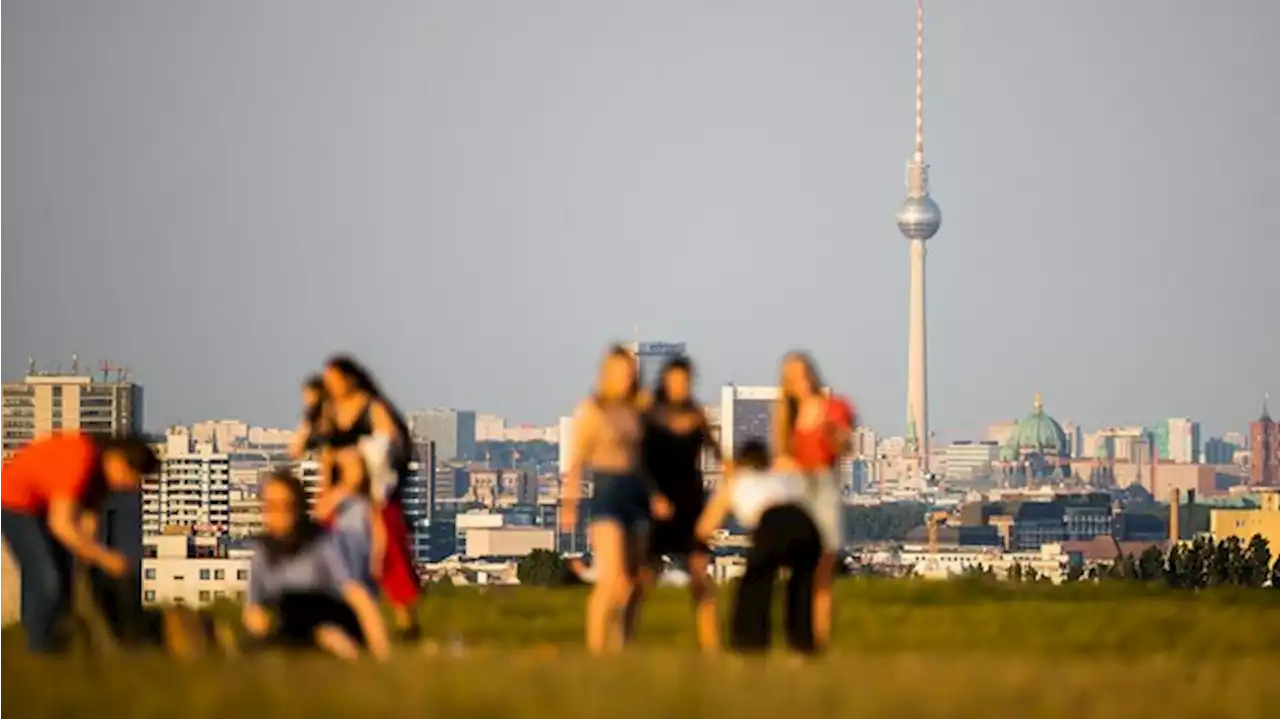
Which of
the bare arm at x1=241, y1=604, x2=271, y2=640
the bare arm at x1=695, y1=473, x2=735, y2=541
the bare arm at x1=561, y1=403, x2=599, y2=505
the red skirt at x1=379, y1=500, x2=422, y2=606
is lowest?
the bare arm at x1=241, y1=604, x2=271, y2=640

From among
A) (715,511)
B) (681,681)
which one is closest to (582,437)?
(715,511)

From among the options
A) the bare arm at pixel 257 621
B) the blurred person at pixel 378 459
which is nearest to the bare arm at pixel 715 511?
the blurred person at pixel 378 459

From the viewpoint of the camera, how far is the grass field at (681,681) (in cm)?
1708

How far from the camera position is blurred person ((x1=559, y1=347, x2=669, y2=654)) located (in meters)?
22.0

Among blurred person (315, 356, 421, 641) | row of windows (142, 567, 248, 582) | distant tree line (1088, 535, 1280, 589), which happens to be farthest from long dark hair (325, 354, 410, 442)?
row of windows (142, 567, 248, 582)

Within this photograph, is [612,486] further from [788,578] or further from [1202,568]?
[1202,568]

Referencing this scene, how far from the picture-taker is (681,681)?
18.3m

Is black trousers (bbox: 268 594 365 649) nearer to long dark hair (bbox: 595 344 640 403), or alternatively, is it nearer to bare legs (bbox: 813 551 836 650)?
long dark hair (bbox: 595 344 640 403)

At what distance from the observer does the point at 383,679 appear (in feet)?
59.7

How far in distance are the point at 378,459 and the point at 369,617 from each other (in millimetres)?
3370

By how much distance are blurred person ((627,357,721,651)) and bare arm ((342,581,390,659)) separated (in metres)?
2.46

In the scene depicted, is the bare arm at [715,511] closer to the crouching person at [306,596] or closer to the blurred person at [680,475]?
the blurred person at [680,475]

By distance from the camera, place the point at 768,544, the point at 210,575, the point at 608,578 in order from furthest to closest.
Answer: the point at 210,575, the point at 768,544, the point at 608,578

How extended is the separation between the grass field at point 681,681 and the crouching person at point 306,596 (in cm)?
39
